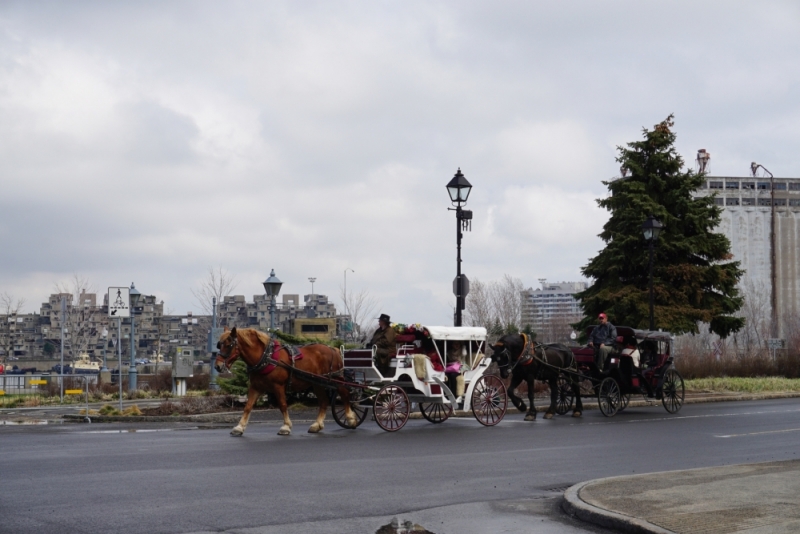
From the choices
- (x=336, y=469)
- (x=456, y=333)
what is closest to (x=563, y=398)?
(x=456, y=333)

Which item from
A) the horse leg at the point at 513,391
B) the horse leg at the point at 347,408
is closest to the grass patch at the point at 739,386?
the horse leg at the point at 513,391

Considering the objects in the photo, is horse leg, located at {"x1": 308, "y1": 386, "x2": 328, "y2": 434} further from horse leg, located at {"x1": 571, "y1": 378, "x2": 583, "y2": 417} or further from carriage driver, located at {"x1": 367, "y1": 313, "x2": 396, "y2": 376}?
horse leg, located at {"x1": 571, "y1": 378, "x2": 583, "y2": 417}

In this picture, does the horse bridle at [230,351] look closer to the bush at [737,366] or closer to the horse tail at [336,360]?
the horse tail at [336,360]

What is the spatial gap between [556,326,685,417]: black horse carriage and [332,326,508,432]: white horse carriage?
10.3 ft

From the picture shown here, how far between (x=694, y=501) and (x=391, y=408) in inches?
399

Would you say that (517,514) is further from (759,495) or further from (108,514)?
(108,514)

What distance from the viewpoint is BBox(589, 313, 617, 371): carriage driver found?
24531mm

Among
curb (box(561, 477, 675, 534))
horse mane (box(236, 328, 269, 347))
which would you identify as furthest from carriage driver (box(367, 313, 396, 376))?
curb (box(561, 477, 675, 534))

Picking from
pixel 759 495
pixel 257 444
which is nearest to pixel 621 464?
pixel 759 495

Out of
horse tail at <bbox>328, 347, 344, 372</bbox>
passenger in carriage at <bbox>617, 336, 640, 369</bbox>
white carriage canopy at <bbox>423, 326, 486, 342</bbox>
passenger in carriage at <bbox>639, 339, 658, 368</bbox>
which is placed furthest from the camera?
passenger in carriage at <bbox>639, 339, 658, 368</bbox>

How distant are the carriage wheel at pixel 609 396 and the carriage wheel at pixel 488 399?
348 cm

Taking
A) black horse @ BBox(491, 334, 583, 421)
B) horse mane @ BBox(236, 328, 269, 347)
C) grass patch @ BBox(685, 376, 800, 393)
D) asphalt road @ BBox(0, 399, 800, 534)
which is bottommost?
grass patch @ BBox(685, 376, 800, 393)

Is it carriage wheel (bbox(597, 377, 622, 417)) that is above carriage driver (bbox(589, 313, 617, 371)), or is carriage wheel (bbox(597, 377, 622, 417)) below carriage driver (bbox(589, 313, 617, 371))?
below

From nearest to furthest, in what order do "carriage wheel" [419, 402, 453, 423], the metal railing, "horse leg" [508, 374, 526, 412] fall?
"carriage wheel" [419, 402, 453, 423]
"horse leg" [508, 374, 526, 412]
the metal railing
